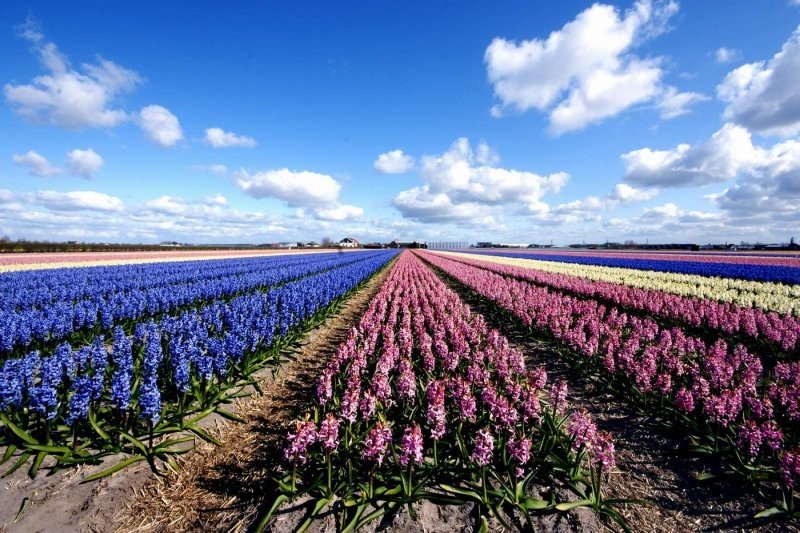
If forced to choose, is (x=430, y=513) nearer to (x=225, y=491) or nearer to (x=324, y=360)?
(x=225, y=491)

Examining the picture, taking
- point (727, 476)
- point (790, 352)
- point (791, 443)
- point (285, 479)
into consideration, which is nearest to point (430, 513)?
point (285, 479)

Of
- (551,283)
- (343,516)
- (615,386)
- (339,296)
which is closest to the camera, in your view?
(343,516)

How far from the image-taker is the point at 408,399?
19.4ft

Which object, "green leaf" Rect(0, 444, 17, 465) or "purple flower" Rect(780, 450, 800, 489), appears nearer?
A: "purple flower" Rect(780, 450, 800, 489)

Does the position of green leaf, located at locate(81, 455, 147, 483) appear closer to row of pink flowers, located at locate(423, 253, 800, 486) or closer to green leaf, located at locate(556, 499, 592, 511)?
green leaf, located at locate(556, 499, 592, 511)

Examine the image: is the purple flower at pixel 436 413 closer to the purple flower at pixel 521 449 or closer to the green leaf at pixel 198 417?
the purple flower at pixel 521 449

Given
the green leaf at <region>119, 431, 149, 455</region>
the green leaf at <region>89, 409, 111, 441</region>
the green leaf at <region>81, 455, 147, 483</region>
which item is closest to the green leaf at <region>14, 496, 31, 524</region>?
the green leaf at <region>81, 455, 147, 483</region>

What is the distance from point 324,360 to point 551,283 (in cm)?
1545

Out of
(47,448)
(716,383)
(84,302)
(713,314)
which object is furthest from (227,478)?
(713,314)

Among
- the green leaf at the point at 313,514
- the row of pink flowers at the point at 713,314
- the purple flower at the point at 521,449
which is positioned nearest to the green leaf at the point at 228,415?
the green leaf at the point at 313,514

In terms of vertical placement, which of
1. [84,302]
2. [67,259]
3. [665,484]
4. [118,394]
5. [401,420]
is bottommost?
[665,484]

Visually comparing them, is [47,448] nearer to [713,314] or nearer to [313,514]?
[313,514]

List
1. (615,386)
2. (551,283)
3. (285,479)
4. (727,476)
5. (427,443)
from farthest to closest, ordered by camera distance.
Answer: (551,283) < (615,386) < (427,443) < (727,476) < (285,479)

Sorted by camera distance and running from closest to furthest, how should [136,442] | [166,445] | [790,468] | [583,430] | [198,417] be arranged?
[790,468]
[583,430]
[136,442]
[166,445]
[198,417]
